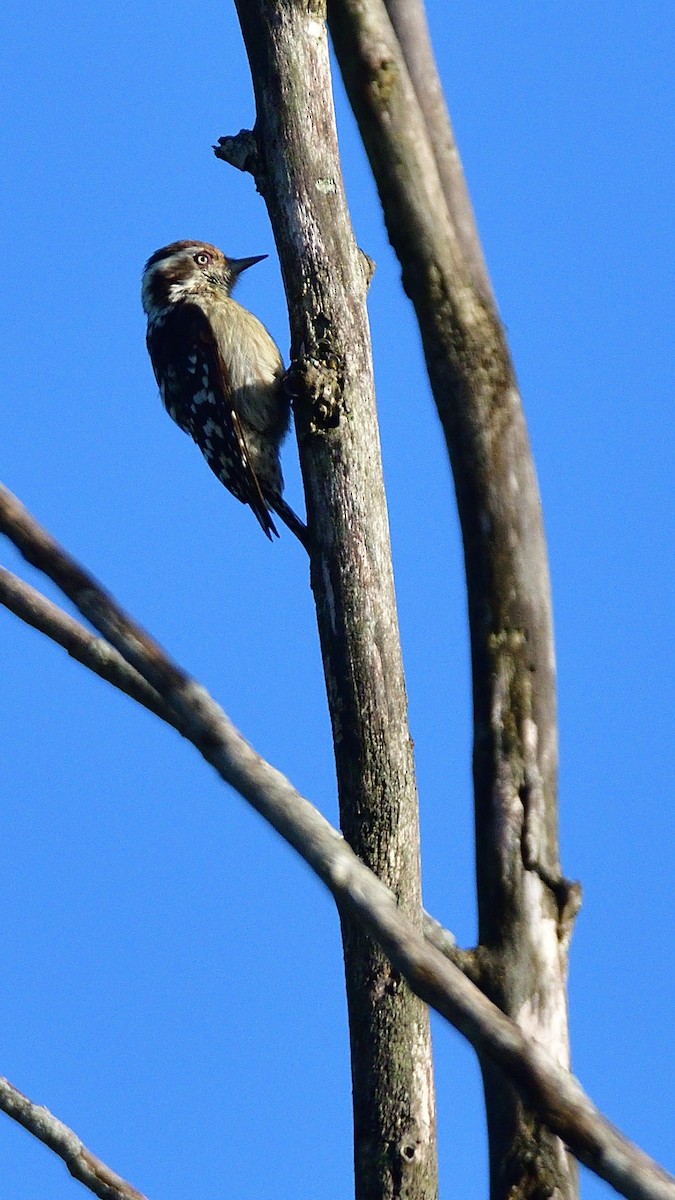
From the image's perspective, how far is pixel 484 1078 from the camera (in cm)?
292

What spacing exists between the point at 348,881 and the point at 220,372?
501cm

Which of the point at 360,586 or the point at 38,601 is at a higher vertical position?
the point at 360,586

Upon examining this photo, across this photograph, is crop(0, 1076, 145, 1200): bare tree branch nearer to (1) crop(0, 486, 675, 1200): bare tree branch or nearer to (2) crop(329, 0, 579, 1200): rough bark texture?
(2) crop(329, 0, 579, 1200): rough bark texture

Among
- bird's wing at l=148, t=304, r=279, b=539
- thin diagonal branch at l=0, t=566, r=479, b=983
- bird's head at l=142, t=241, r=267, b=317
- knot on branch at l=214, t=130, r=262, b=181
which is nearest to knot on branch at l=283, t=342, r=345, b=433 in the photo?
knot on branch at l=214, t=130, r=262, b=181

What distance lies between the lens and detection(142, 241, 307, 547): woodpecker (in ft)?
21.8

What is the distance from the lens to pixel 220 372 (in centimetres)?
671

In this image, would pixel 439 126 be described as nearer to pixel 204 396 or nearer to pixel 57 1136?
pixel 57 1136

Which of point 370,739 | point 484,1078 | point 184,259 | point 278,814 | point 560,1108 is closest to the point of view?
point 560,1108

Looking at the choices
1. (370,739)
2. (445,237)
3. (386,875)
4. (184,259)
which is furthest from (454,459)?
(184,259)

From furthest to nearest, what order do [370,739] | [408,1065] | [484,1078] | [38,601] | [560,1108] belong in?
[370,739] < [408,1065] < [484,1078] < [38,601] < [560,1108]

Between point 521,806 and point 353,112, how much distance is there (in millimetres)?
1579

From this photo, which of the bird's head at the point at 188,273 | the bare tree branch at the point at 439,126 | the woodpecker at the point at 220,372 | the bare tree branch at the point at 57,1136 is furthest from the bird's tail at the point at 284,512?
the bare tree branch at the point at 57,1136

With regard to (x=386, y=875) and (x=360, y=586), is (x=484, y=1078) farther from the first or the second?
(x=360, y=586)

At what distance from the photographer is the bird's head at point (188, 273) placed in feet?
24.9
